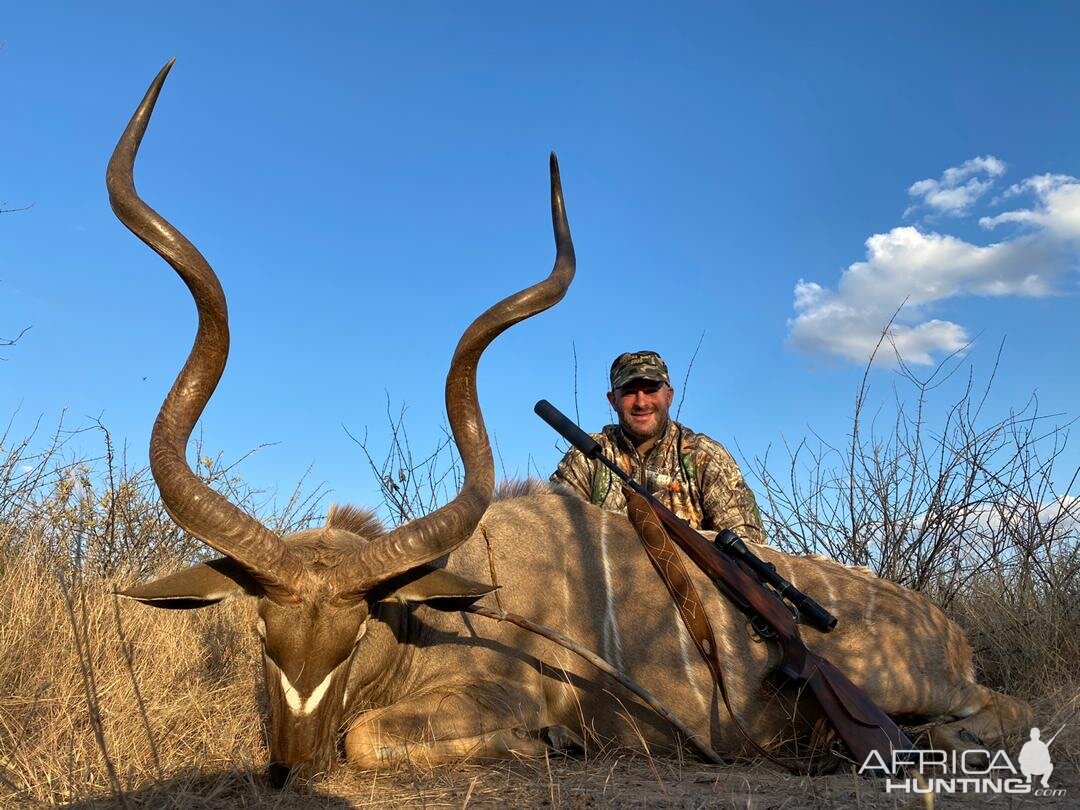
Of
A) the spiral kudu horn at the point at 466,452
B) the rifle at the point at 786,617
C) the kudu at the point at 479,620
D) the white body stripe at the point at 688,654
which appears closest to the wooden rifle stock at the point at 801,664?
the rifle at the point at 786,617

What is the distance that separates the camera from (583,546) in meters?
4.40

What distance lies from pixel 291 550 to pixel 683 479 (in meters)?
3.32

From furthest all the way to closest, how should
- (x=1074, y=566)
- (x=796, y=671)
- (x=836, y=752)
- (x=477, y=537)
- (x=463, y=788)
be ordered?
1. (x=1074, y=566)
2. (x=477, y=537)
3. (x=796, y=671)
4. (x=836, y=752)
5. (x=463, y=788)

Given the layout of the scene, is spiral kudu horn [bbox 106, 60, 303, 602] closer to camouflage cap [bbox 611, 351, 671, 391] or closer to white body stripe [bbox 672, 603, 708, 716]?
white body stripe [bbox 672, 603, 708, 716]

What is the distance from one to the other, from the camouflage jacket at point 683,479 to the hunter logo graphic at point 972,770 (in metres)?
2.33

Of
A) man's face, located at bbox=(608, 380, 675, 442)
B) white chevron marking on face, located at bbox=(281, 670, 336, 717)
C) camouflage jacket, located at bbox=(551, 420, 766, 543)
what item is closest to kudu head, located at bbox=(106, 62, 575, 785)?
white chevron marking on face, located at bbox=(281, 670, 336, 717)

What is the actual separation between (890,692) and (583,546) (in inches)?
59.9

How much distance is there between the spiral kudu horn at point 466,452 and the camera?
10.9 feet

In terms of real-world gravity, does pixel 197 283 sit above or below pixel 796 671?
above

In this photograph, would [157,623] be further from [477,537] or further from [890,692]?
[890,692]

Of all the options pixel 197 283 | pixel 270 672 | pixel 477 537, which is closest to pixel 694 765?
pixel 477 537

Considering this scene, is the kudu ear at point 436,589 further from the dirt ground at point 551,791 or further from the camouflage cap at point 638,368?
the camouflage cap at point 638,368

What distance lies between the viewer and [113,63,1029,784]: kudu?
328 cm

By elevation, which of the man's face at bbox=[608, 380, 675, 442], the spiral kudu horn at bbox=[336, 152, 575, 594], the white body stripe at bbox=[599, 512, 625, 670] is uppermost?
the man's face at bbox=[608, 380, 675, 442]
